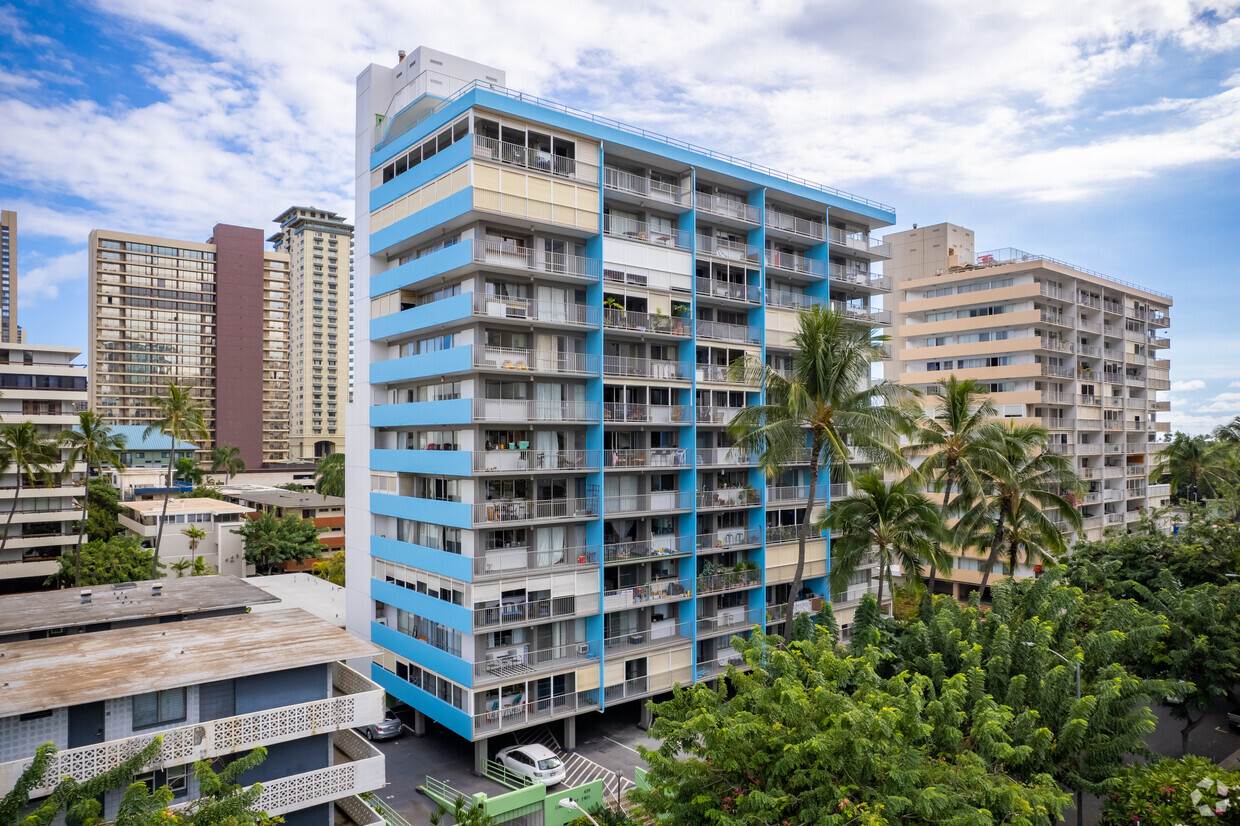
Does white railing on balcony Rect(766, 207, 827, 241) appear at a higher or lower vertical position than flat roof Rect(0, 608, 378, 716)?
higher

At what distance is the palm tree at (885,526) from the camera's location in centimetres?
3091

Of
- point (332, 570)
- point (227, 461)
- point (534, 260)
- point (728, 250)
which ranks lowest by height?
point (332, 570)

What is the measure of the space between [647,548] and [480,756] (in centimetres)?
1101

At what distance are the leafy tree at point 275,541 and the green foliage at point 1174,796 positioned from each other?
6135 cm

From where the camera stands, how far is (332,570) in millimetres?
60844

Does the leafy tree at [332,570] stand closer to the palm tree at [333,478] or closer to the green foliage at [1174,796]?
the palm tree at [333,478]

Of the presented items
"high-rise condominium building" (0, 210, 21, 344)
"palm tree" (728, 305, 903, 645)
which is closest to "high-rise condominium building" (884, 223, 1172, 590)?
"palm tree" (728, 305, 903, 645)

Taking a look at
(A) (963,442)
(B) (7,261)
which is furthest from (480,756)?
(B) (7,261)

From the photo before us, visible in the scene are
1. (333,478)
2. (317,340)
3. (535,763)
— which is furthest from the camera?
(317,340)

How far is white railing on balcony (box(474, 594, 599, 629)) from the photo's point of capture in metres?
29.6

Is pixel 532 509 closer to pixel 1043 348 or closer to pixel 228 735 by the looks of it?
pixel 228 735

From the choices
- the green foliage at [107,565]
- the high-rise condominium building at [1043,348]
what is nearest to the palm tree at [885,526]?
the high-rise condominium building at [1043,348]

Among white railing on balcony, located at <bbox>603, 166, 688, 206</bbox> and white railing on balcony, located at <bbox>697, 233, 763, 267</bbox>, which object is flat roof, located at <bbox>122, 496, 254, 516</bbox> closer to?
white railing on balcony, located at <bbox>603, 166, 688, 206</bbox>

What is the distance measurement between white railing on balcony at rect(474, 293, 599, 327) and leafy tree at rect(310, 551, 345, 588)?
37.0 meters
